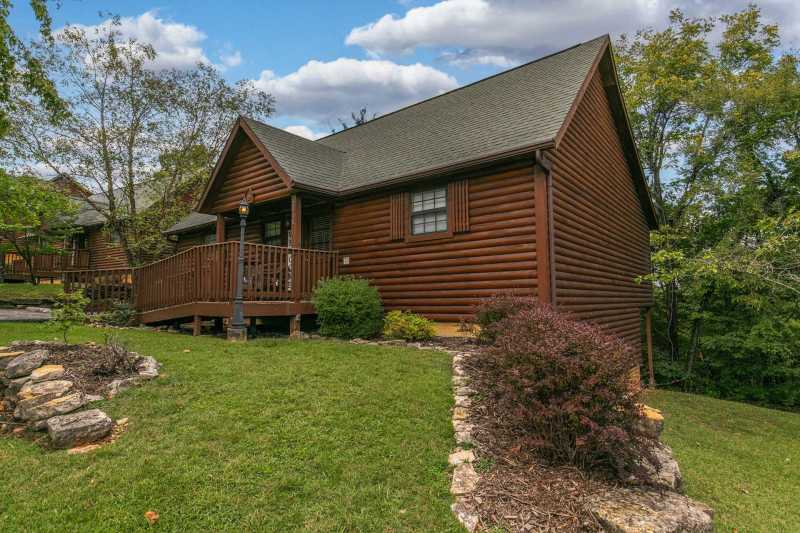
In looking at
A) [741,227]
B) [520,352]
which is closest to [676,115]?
[741,227]

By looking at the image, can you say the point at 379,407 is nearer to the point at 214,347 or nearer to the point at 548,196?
the point at 214,347

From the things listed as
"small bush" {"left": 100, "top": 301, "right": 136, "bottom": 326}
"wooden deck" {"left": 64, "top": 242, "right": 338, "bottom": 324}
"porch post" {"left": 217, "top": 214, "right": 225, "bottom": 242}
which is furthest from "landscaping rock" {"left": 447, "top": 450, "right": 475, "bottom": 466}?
"small bush" {"left": 100, "top": 301, "right": 136, "bottom": 326}

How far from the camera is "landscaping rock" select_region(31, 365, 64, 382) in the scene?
16.6ft

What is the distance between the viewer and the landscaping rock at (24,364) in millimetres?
5277

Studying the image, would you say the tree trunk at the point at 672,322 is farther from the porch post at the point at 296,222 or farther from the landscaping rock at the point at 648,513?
the landscaping rock at the point at 648,513

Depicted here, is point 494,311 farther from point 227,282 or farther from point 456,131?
point 456,131

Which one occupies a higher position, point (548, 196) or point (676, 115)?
point (676, 115)

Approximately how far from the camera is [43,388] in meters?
4.74

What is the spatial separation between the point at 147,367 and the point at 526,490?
502cm

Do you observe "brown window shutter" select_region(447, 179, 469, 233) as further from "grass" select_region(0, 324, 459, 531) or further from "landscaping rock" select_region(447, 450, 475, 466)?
"landscaping rock" select_region(447, 450, 475, 466)

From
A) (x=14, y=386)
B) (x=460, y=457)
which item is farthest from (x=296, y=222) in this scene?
(x=460, y=457)

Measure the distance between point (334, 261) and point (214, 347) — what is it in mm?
4153

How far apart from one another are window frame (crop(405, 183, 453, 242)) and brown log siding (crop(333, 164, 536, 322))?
108 millimetres

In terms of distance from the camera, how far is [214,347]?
777 centimetres
